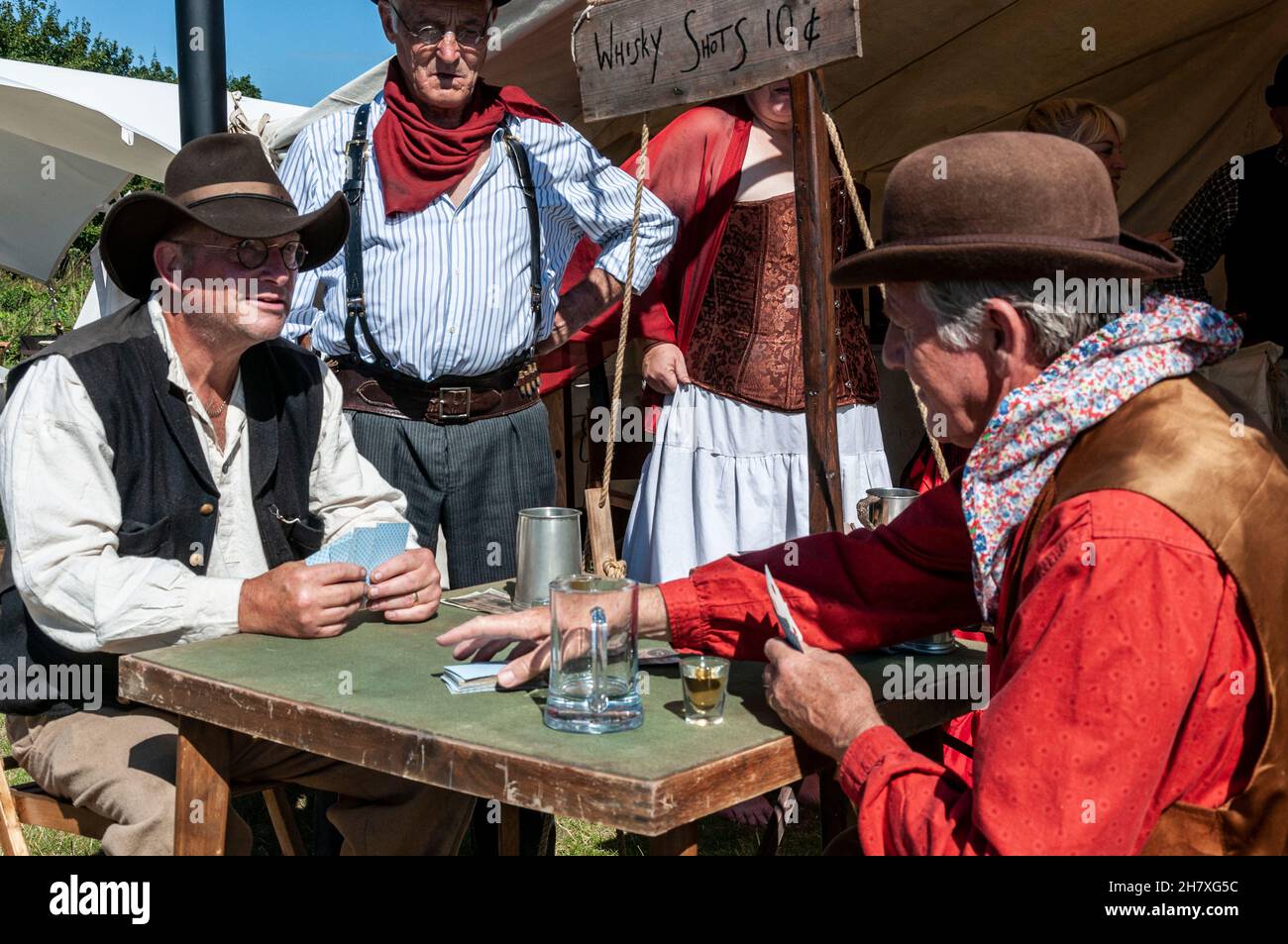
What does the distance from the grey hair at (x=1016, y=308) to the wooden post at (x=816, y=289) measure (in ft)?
4.06

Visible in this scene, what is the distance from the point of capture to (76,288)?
22.1 meters

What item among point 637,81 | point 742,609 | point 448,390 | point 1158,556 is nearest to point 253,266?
point 448,390

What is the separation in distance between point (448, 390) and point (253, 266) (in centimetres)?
75

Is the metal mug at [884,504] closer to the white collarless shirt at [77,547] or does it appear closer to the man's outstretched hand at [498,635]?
the man's outstretched hand at [498,635]

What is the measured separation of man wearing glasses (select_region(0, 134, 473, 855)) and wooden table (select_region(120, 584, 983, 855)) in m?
0.17

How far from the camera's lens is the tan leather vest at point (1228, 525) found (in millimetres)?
1469

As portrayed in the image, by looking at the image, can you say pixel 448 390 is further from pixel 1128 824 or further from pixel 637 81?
pixel 1128 824

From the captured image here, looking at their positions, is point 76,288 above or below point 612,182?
above

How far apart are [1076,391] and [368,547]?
1.31m

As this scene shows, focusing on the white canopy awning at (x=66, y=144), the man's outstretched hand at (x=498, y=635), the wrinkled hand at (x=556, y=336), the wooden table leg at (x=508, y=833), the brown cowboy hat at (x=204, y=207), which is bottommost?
the wooden table leg at (x=508, y=833)

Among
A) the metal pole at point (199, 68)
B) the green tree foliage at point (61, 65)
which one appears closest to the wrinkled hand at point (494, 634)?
the metal pole at point (199, 68)

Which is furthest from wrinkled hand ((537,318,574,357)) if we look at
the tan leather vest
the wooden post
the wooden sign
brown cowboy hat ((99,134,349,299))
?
the tan leather vest

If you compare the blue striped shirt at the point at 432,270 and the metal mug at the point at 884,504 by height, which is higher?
the blue striped shirt at the point at 432,270

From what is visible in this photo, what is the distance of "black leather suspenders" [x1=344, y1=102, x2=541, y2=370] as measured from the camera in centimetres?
318
